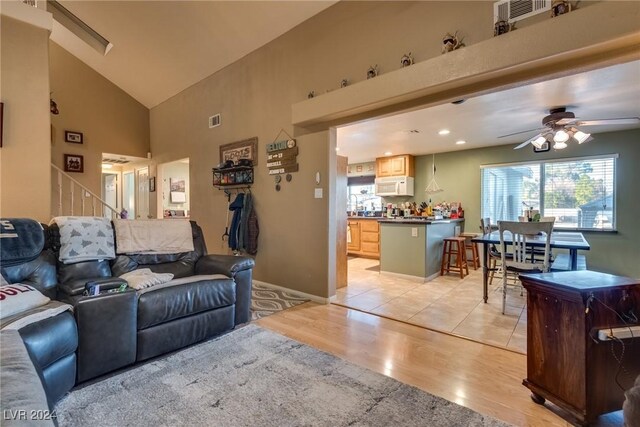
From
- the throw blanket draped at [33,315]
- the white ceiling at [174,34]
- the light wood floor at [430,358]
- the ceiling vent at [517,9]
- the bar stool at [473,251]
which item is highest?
the white ceiling at [174,34]

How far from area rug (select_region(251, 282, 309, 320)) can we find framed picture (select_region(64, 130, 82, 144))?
4.47 meters

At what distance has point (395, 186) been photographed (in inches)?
255

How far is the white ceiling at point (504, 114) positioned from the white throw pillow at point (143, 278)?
277 cm

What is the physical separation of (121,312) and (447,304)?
10.3 feet

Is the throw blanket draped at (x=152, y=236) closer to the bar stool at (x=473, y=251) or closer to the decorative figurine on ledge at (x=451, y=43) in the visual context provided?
the decorative figurine on ledge at (x=451, y=43)

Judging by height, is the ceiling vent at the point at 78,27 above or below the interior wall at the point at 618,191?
above

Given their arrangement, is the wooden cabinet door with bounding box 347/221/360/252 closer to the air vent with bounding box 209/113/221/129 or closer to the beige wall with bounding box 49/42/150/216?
the air vent with bounding box 209/113/221/129

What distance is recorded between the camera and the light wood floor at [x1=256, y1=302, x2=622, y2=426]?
5.52 ft

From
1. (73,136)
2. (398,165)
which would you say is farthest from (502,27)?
(73,136)

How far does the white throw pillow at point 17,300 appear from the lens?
161 centimetres

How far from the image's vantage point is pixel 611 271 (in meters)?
4.63

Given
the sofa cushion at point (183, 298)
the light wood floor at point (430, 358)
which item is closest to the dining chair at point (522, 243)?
the light wood floor at point (430, 358)

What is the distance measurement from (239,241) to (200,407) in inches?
106

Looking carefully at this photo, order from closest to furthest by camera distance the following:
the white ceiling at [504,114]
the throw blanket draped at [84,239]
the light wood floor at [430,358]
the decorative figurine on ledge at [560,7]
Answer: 1. the light wood floor at [430,358]
2. the decorative figurine on ledge at [560,7]
3. the throw blanket draped at [84,239]
4. the white ceiling at [504,114]
